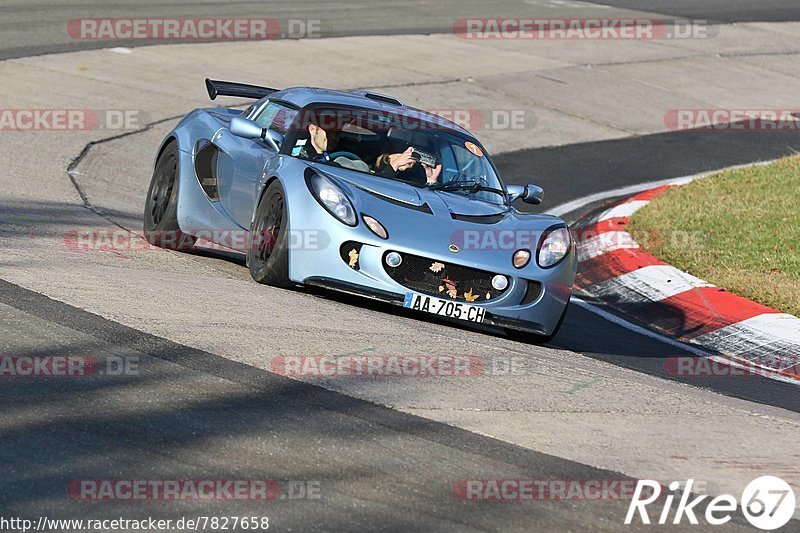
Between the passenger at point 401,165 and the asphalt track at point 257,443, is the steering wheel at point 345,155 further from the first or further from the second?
the asphalt track at point 257,443

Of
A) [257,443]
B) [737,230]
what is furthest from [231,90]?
[257,443]

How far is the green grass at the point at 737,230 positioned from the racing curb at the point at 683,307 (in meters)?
0.16

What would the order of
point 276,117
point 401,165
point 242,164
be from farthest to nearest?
point 276,117 → point 242,164 → point 401,165

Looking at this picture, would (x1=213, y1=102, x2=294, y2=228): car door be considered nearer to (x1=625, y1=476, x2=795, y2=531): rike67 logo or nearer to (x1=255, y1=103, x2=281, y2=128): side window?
(x1=255, y1=103, x2=281, y2=128): side window

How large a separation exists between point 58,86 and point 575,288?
7.92m

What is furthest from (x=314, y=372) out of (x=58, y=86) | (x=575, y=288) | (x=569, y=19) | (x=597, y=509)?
(x=569, y=19)

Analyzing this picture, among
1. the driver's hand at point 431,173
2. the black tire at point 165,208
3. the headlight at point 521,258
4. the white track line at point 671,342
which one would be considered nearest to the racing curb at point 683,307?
the white track line at point 671,342

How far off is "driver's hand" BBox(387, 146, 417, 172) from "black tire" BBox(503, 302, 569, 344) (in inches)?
49.3

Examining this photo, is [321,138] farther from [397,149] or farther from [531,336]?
[531,336]

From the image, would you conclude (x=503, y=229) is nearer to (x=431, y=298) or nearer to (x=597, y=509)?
(x=431, y=298)

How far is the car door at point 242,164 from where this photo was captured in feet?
27.4

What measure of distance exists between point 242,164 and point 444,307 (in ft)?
6.86

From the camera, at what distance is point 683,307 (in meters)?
9.34

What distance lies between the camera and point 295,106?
8.73 metres
